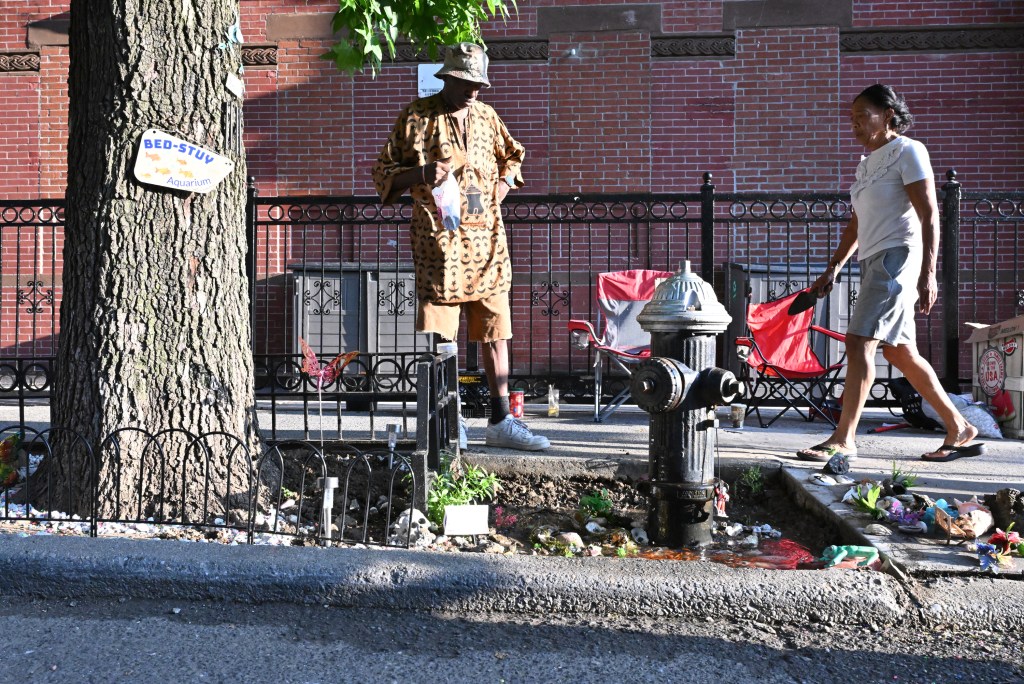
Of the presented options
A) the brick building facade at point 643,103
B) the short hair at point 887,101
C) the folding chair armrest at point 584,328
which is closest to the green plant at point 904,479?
the short hair at point 887,101

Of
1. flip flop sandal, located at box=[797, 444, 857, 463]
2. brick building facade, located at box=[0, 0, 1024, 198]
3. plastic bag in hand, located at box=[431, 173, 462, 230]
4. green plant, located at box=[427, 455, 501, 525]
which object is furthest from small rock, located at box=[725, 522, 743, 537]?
brick building facade, located at box=[0, 0, 1024, 198]

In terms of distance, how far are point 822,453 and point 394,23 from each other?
3.35m

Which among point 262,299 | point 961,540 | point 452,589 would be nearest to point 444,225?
point 452,589

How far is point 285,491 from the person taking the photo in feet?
13.6

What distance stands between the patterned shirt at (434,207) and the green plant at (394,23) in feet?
2.60

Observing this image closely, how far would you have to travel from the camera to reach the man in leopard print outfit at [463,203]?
453 centimetres

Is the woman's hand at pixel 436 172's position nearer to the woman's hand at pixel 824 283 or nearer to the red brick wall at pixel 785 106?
the woman's hand at pixel 824 283

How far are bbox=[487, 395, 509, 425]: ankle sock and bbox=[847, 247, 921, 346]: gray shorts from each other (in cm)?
185

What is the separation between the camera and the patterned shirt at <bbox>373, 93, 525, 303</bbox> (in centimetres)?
454

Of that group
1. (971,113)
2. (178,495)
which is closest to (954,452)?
(178,495)

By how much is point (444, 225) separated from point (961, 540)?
2626mm

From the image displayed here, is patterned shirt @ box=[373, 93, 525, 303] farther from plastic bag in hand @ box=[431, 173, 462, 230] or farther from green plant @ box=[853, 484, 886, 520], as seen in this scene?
green plant @ box=[853, 484, 886, 520]

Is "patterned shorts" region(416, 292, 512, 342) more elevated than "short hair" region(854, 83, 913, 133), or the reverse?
"short hair" region(854, 83, 913, 133)

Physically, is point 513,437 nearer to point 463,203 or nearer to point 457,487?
point 457,487
